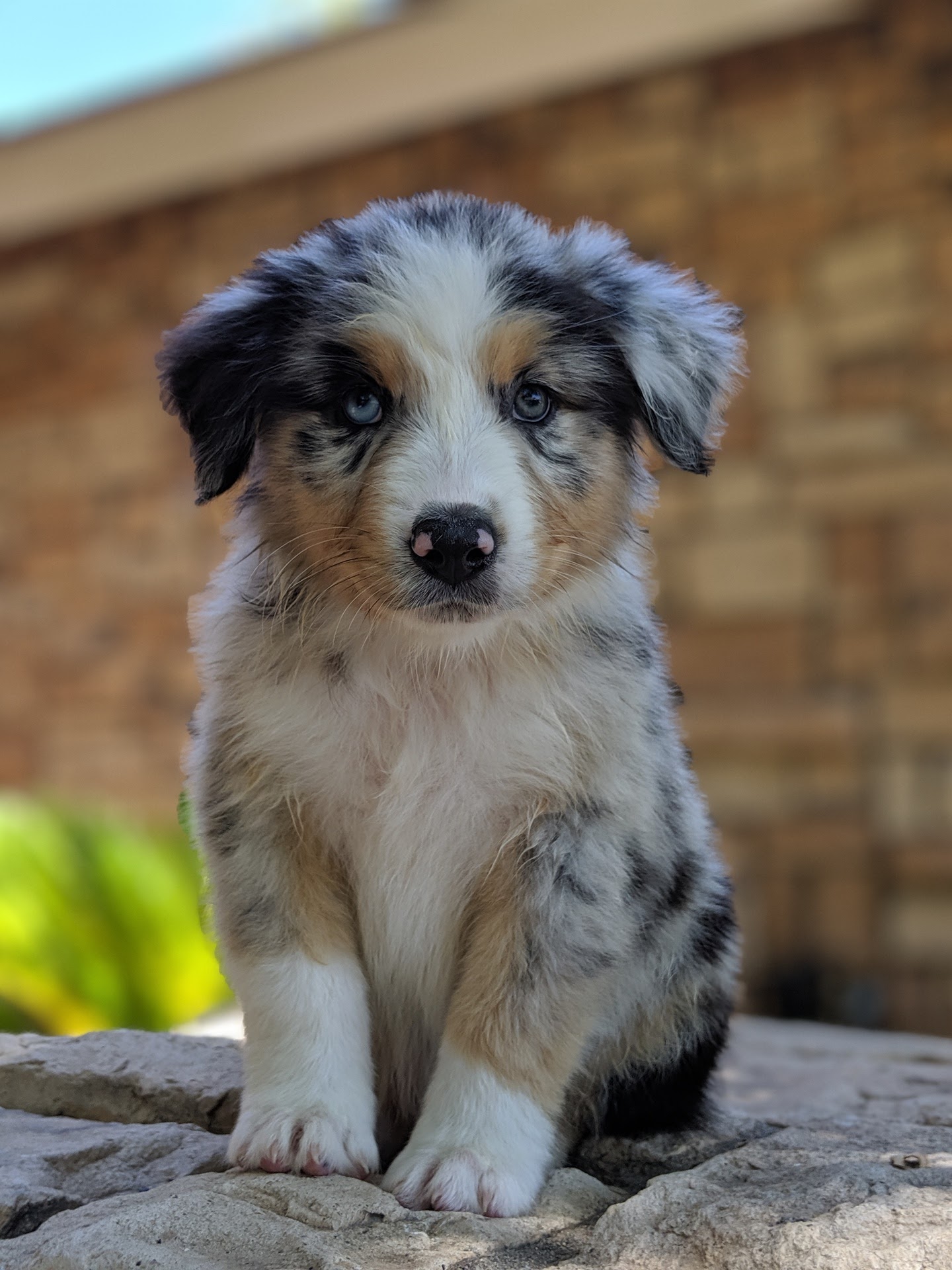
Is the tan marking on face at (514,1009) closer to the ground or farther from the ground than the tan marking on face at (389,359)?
closer to the ground

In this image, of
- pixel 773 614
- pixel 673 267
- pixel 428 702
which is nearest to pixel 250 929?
pixel 428 702

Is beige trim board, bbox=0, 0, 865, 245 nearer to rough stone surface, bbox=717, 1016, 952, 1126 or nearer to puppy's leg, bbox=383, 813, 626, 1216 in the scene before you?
rough stone surface, bbox=717, 1016, 952, 1126

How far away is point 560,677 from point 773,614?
14.5ft

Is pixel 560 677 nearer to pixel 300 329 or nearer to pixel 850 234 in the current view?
pixel 300 329

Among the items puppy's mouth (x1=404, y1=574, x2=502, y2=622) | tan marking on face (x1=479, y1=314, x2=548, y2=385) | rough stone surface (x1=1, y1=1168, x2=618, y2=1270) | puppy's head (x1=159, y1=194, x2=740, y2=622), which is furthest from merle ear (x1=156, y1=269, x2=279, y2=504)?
rough stone surface (x1=1, y1=1168, x2=618, y2=1270)

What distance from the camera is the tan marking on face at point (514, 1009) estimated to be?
2365 mm

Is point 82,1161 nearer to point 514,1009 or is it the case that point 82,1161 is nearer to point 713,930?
point 514,1009

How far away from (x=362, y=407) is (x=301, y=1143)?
1.27m

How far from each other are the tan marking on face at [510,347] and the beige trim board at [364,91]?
14.8 feet

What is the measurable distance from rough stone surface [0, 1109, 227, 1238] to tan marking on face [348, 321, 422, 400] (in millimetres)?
1441

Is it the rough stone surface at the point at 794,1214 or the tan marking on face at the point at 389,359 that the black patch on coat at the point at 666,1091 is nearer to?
the rough stone surface at the point at 794,1214

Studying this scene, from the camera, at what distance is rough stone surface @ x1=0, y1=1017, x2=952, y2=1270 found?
6.86 ft

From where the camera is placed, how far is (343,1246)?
2.13 meters

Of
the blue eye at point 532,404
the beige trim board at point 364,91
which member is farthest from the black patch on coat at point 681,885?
the beige trim board at point 364,91
